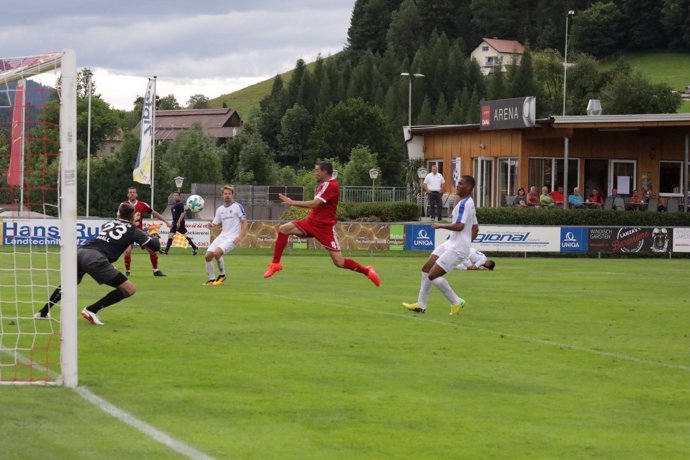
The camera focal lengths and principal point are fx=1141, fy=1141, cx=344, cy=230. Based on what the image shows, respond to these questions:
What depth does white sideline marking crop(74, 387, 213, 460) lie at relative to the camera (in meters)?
8.18

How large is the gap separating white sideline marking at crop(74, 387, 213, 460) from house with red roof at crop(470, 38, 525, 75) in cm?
17449

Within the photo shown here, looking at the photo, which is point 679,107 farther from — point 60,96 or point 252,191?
point 60,96

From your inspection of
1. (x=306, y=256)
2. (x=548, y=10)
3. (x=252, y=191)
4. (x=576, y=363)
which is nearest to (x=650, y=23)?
(x=548, y=10)

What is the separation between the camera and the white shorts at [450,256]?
17.6m

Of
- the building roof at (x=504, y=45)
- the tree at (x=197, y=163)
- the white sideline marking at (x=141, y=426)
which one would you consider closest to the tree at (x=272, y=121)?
the building roof at (x=504, y=45)

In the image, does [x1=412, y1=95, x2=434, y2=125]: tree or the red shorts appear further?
[x1=412, y1=95, x2=434, y2=125]: tree

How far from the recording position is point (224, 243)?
77.7 ft

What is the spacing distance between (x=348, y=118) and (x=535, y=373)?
113m

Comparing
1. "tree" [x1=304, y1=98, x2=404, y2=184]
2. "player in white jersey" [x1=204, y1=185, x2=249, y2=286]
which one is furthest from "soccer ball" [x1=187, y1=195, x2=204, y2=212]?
"tree" [x1=304, y1=98, x2=404, y2=184]

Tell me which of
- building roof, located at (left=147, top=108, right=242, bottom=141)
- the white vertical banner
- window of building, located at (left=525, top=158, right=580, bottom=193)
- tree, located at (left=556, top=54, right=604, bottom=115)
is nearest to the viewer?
the white vertical banner

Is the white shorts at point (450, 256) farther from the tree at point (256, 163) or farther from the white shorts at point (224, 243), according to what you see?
the tree at point (256, 163)

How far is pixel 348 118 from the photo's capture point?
408 ft

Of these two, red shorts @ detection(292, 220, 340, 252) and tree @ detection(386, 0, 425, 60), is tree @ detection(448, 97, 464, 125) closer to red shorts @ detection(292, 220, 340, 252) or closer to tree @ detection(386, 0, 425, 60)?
tree @ detection(386, 0, 425, 60)

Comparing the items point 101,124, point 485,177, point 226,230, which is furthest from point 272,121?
point 226,230
